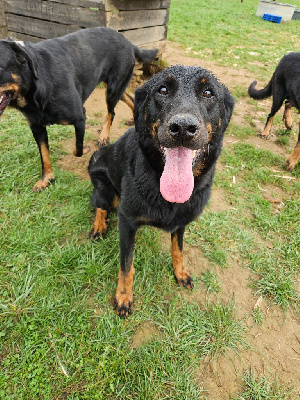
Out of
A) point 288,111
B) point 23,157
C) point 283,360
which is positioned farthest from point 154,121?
point 288,111

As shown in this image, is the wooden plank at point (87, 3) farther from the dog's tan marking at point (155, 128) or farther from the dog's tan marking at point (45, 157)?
the dog's tan marking at point (155, 128)

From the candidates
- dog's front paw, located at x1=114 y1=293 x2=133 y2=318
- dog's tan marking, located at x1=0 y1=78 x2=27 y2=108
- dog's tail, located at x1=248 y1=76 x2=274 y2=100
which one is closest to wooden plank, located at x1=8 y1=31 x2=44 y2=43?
dog's tan marking, located at x1=0 y1=78 x2=27 y2=108

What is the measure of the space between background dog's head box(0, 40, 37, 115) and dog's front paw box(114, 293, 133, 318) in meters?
2.15

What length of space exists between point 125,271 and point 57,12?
198 inches

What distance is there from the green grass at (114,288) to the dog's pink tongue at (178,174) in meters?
1.04

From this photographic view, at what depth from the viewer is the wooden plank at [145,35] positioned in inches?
198

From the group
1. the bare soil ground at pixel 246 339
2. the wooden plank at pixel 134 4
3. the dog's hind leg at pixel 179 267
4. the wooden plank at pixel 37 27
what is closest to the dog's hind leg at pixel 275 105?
the bare soil ground at pixel 246 339

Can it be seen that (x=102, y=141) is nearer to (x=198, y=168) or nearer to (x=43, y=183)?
(x=43, y=183)

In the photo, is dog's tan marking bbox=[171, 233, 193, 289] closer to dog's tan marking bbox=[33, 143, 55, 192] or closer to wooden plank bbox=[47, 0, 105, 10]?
dog's tan marking bbox=[33, 143, 55, 192]

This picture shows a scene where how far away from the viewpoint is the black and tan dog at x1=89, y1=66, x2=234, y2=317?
60.2 inches

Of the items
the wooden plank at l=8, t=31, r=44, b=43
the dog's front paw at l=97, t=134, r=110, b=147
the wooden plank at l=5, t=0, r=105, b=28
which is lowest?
the dog's front paw at l=97, t=134, r=110, b=147

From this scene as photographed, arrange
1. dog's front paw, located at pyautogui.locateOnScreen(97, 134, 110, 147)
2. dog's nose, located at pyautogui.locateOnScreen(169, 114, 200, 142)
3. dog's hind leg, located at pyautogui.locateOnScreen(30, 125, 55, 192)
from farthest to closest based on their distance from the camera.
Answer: dog's front paw, located at pyautogui.locateOnScreen(97, 134, 110, 147) < dog's hind leg, located at pyautogui.locateOnScreen(30, 125, 55, 192) < dog's nose, located at pyautogui.locateOnScreen(169, 114, 200, 142)

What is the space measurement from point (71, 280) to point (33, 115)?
1838 mm

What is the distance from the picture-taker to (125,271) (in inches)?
80.4
